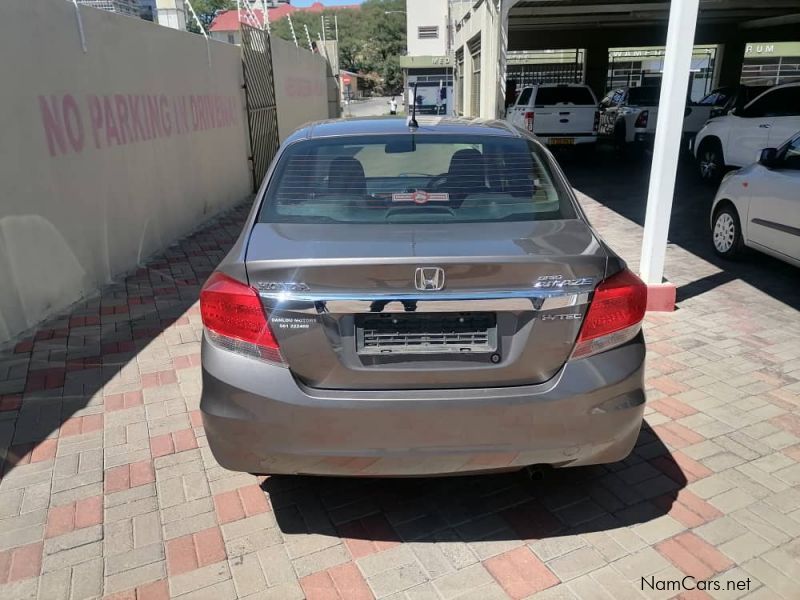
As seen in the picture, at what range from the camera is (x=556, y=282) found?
7.84 feet

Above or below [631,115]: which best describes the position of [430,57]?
above

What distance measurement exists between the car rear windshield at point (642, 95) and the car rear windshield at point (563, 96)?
2406mm

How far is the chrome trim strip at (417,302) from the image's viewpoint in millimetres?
2344

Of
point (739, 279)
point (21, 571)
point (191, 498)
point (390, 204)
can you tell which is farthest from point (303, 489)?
point (739, 279)

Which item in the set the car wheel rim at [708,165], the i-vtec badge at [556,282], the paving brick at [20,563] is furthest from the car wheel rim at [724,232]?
the paving brick at [20,563]

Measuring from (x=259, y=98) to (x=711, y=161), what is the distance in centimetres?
869

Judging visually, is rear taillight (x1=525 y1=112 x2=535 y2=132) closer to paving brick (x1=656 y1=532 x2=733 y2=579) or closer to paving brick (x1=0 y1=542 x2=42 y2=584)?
paving brick (x1=656 y1=532 x2=733 y2=579)

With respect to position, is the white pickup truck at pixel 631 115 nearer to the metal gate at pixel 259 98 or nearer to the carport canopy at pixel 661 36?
the carport canopy at pixel 661 36

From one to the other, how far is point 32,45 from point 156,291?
7.69 ft

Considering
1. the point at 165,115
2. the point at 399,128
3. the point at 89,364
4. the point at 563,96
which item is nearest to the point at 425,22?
the point at 563,96

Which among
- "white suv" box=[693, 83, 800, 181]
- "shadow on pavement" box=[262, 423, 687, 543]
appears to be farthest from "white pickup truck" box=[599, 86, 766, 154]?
"shadow on pavement" box=[262, 423, 687, 543]

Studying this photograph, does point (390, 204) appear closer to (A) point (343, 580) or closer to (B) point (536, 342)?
(B) point (536, 342)

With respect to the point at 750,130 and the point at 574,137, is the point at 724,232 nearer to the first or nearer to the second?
the point at 750,130

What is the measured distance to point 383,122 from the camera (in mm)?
3705
